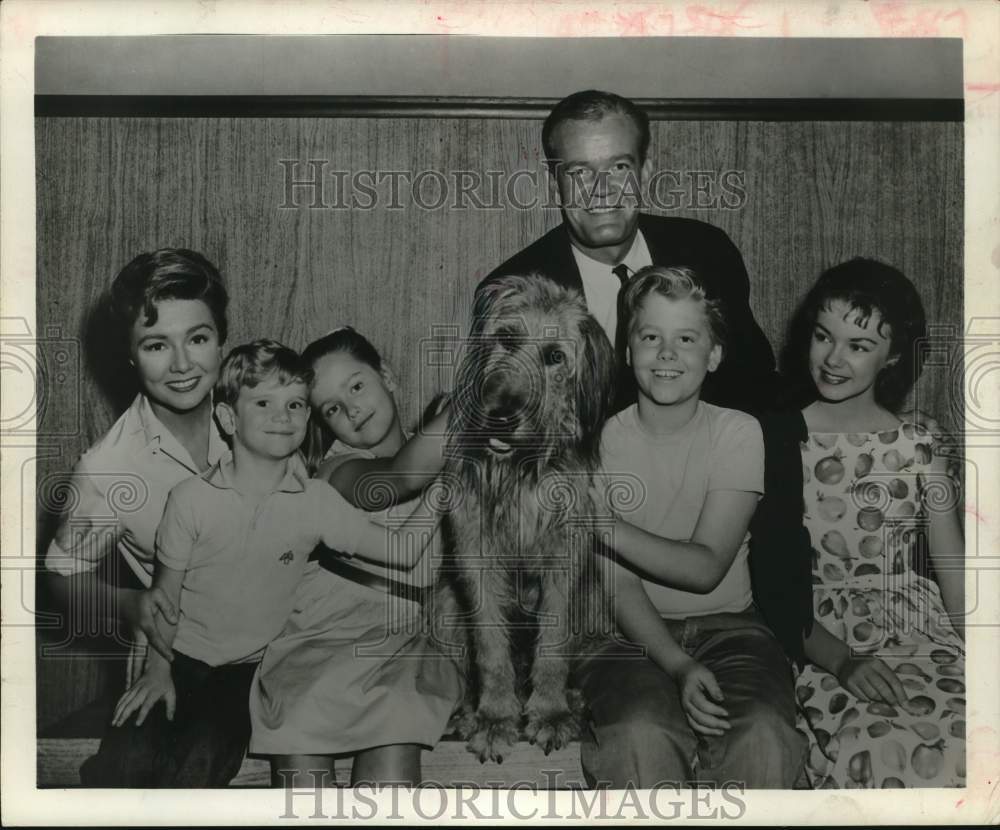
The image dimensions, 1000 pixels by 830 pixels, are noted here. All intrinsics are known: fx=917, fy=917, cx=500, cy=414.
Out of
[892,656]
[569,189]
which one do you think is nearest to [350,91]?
[569,189]

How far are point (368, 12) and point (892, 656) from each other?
2.13m

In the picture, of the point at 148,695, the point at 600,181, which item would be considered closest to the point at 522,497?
the point at 600,181

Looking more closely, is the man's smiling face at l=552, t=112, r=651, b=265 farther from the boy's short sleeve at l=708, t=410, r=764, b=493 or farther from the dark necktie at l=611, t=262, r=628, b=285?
the boy's short sleeve at l=708, t=410, r=764, b=493

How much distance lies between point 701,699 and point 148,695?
1392mm

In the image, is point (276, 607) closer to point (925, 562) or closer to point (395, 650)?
point (395, 650)

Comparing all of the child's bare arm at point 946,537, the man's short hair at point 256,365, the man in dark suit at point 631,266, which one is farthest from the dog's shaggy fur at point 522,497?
the child's bare arm at point 946,537

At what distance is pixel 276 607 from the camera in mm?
2312

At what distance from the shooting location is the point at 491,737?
2307 mm

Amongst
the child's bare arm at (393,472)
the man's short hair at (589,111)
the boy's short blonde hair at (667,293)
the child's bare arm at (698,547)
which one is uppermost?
the man's short hair at (589,111)

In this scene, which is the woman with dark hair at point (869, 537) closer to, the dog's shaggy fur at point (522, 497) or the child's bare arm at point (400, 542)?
the dog's shaggy fur at point (522, 497)

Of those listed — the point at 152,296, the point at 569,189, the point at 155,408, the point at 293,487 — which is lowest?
the point at 293,487

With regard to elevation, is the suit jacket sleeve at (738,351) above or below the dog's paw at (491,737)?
above

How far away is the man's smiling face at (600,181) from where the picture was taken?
7.65 feet

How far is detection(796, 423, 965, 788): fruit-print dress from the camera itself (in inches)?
92.4
